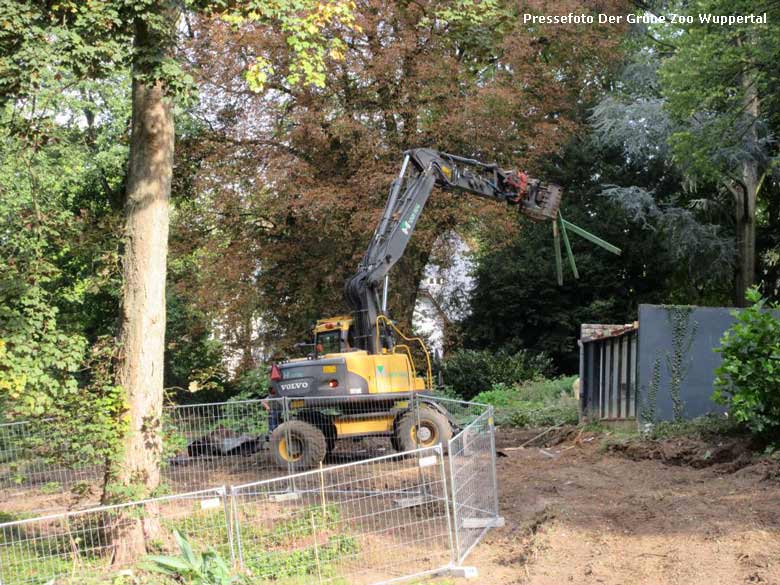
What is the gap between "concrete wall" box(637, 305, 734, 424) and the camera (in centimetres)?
1325

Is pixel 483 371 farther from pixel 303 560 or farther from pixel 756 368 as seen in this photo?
pixel 303 560

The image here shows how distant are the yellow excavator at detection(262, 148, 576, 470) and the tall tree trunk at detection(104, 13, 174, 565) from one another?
11.4ft

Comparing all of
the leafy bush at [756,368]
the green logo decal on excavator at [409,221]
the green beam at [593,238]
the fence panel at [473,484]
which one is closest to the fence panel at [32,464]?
the fence panel at [473,484]

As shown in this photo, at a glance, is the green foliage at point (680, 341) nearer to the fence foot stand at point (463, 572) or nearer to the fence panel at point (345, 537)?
the fence panel at point (345, 537)

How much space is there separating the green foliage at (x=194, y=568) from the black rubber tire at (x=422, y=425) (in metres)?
6.10

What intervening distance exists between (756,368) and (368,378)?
5.11 m

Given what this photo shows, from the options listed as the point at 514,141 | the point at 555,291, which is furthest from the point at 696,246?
the point at 514,141

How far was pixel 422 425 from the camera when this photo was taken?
1266 cm

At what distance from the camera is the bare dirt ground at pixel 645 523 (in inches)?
266

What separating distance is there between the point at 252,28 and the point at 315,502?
48.6ft

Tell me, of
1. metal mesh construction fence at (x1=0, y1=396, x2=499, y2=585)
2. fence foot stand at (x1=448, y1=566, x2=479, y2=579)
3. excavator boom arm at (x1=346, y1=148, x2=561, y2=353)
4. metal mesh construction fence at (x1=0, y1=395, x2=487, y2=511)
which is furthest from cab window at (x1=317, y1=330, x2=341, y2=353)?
fence foot stand at (x1=448, y1=566, x2=479, y2=579)

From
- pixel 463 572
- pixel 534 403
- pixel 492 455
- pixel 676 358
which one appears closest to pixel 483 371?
pixel 534 403

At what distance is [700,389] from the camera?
13273 millimetres

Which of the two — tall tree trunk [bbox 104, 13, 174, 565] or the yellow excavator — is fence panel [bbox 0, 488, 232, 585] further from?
the yellow excavator
